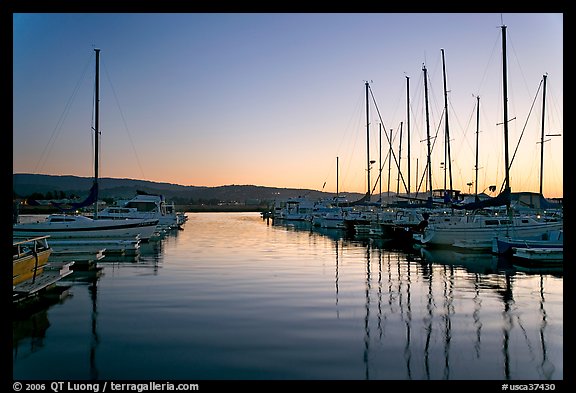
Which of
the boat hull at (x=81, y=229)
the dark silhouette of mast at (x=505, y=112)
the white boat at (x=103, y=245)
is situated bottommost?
the white boat at (x=103, y=245)

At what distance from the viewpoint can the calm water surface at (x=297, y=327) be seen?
819 cm

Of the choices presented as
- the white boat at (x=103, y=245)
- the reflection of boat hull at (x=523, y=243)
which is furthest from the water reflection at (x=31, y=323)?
the reflection of boat hull at (x=523, y=243)

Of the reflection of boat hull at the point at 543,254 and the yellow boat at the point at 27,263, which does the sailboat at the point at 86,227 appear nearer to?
the yellow boat at the point at 27,263

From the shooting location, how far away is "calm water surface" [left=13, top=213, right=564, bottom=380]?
8.19 m

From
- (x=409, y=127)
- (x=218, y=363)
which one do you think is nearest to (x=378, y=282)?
(x=218, y=363)

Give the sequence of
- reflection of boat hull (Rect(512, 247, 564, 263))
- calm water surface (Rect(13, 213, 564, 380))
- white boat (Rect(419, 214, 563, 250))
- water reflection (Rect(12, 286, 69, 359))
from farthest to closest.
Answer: white boat (Rect(419, 214, 563, 250)), reflection of boat hull (Rect(512, 247, 564, 263)), water reflection (Rect(12, 286, 69, 359)), calm water surface (Rect(13, 213, 564, 380))

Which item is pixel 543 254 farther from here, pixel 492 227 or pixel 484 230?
pixel 492 227

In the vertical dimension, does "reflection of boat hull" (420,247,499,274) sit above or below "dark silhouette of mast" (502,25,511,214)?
below

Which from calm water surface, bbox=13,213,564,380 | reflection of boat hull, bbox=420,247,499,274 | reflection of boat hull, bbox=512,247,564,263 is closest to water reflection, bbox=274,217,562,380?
calm water surface, bbox=13,213,564,380

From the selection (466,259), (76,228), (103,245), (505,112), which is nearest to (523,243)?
(466,259)

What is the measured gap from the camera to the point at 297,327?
11.0 meters

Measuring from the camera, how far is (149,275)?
63.6 ft

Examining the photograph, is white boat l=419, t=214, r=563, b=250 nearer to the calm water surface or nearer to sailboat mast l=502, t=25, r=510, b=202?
sailboat mast l=502, t=25, r=510, b=202
